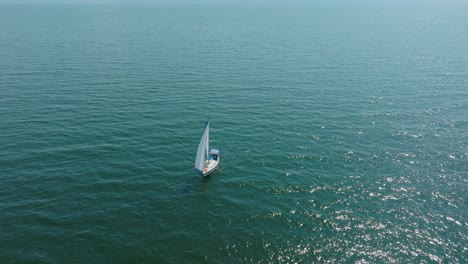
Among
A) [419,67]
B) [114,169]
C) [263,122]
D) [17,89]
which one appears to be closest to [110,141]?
[114,169]

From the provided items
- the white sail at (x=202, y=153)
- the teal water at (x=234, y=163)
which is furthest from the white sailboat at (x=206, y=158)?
the teal water at (x=234, y=163)

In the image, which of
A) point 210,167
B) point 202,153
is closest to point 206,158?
point 210,167

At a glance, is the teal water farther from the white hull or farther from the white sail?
the white sail

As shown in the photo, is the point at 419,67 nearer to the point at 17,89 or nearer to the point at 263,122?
the point at 263,122

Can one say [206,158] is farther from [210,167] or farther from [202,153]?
[202,153]

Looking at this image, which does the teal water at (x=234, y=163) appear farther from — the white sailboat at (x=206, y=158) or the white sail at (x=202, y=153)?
the white sail at (x=202, y=153)

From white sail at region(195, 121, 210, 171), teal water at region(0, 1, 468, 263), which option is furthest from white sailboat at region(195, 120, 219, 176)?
teal water at region(0, 1, 468, 263)

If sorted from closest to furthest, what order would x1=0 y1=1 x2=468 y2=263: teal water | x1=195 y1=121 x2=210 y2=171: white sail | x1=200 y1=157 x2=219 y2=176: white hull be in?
x1=0 y1=1 x2=468 y2=263: teal water → x1=195 y1=121 x2=210 y2=171: white sail → x1=200 y1=157 x2=219 y2=176: white hull
